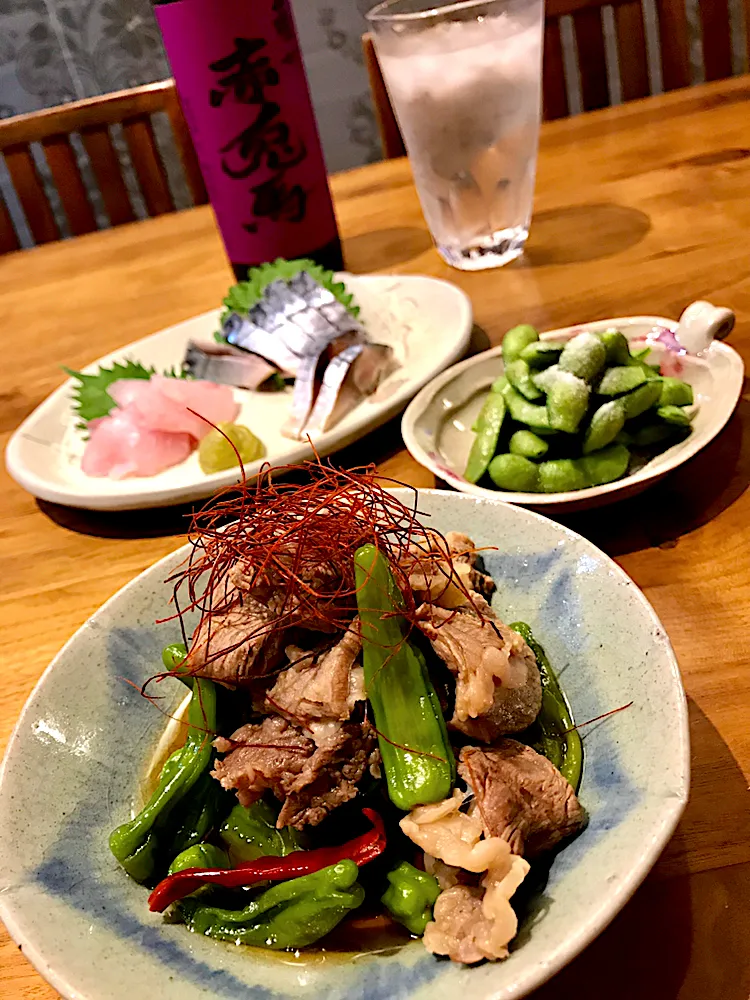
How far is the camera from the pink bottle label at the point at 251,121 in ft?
5.99

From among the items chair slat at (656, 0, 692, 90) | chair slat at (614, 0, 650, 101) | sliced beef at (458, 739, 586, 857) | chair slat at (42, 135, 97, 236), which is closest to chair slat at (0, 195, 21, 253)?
chair slat at (42, 135, 97, 236)

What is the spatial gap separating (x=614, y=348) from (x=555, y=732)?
584mm

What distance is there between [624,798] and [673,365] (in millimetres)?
806

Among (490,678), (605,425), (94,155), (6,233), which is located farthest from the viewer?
(6,233)

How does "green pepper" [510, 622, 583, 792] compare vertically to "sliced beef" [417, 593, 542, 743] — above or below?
below

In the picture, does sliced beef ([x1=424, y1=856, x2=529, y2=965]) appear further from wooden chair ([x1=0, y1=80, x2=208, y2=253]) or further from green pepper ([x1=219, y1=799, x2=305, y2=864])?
wooden chair ([x1=0, y1=80, x2=208, y2=253])

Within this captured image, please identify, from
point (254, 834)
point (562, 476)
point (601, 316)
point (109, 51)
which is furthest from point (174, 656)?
point (109, 51)

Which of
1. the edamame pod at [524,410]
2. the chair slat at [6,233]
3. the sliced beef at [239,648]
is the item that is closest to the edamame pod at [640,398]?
the edamame pod at [524,410]

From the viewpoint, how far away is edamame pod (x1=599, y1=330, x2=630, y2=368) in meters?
1.23

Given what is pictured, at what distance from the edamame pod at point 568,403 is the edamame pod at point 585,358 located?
0.02 m

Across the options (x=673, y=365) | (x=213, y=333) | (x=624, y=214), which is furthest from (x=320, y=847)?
(x=624, y=214)

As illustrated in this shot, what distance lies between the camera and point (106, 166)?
3.40m

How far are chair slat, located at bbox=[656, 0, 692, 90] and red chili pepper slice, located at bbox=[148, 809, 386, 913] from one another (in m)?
3.25

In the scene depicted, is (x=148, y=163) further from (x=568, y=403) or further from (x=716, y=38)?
(x=568, y=403)
